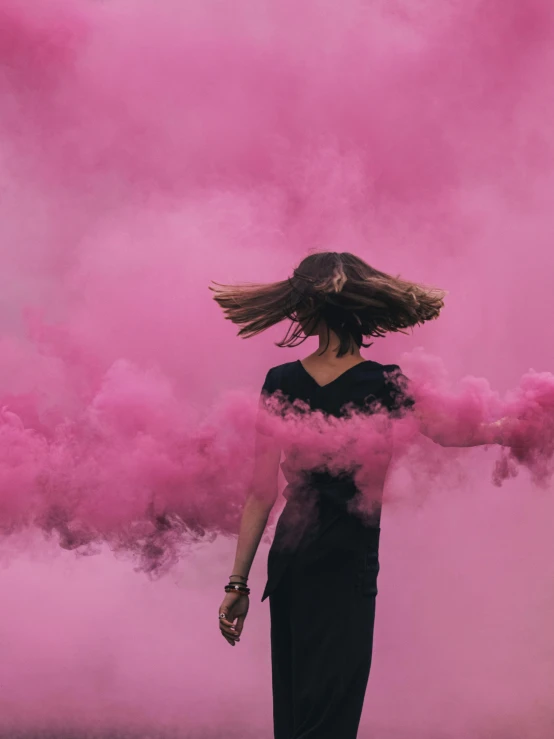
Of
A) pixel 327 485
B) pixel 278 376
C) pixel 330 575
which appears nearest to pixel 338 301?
pixel 278 376

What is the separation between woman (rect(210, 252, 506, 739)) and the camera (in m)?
4.05

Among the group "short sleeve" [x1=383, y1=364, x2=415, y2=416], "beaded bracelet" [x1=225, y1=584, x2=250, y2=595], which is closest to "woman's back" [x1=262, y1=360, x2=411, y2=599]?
"short sleeve" [x1=383, y1=364, x2=415, y2=416]

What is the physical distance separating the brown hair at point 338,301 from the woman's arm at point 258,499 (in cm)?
41

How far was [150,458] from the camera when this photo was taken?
4863 millimetres

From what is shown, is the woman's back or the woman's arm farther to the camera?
the woman's arm

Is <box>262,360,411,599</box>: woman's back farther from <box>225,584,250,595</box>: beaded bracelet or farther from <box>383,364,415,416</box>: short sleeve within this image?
<box>225,584,250,595</box>: beaded bracelet

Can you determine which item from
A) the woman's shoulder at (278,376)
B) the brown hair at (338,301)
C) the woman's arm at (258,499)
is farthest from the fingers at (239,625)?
the brown hair at (338,301)

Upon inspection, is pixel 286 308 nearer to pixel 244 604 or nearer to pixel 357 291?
pixel 357 291

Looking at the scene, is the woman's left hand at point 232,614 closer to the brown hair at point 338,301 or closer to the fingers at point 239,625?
the fingers at point 239,625

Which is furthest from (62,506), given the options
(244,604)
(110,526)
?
(244,604)

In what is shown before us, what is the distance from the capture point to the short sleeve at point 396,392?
409 cm

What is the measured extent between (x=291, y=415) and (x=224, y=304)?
57 cm

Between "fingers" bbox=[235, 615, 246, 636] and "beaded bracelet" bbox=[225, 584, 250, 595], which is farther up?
"beaded bracelet" bbox=[225, 584, 250, 595]

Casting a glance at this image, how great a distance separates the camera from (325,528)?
4.03m
